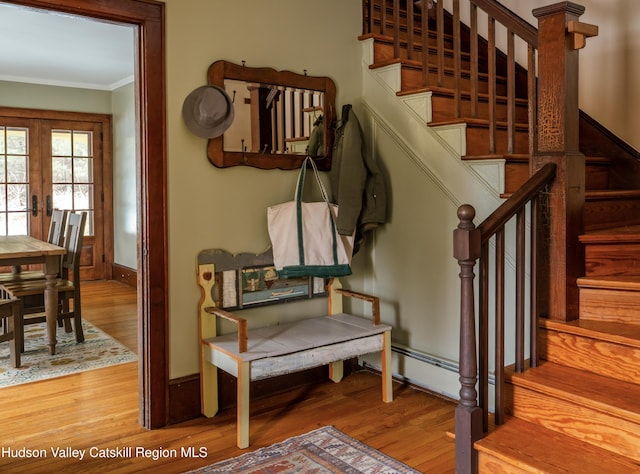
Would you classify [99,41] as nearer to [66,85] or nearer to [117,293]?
[66,85]

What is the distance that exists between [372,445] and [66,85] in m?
6.37

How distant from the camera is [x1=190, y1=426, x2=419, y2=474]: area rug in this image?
2393 millimetres

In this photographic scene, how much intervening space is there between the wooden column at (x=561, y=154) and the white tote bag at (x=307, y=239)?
4.12 feet

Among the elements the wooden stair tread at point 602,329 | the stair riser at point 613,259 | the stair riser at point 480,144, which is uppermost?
the stair riser at point 480,144

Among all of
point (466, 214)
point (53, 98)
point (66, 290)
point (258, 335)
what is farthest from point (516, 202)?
point (53, 98)

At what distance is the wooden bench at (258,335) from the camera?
2.71 metres

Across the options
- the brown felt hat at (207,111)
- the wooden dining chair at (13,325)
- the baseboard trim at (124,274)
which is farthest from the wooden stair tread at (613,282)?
the baseboard trim at (124,274)

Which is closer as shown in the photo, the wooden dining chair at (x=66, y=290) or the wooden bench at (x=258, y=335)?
the wooden bench at (x=258, y=335)

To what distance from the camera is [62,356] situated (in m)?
4.13

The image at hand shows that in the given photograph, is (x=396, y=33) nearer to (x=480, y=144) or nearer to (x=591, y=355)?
(x=480, y=144)

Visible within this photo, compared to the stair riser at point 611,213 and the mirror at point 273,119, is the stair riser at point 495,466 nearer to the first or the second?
the stair riser at point 611,213

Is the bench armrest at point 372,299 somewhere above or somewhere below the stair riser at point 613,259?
below

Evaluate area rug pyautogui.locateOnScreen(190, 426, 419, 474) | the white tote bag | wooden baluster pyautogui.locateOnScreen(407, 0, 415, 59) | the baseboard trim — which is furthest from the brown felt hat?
the baseboard trim

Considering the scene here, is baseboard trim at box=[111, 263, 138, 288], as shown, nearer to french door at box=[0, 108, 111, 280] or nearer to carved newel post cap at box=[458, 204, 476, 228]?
french door at box=[0, 108, 111, 280]
